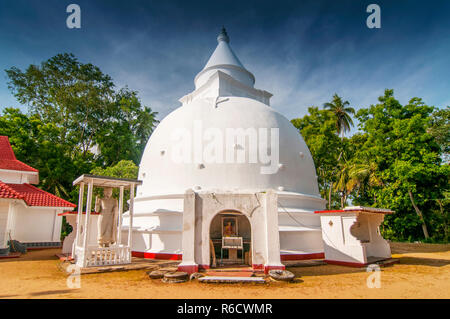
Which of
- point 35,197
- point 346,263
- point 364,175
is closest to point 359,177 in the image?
point 364,175

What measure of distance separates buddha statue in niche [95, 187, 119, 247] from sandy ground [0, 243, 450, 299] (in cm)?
183

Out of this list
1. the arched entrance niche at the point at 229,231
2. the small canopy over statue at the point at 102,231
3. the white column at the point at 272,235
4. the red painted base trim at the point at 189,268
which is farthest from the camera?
the arched entrance niche at the point at 229,231

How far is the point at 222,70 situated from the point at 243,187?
31.1 feet

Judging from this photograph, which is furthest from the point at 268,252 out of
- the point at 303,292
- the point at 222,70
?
the point at 222,70

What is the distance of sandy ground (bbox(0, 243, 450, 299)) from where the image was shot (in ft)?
18.9

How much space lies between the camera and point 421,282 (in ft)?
23.2

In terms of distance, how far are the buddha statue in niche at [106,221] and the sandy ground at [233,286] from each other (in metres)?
Result: 1.83

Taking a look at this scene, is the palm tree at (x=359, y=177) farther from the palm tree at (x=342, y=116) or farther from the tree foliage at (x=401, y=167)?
the palm tree at (x=342, y=116)

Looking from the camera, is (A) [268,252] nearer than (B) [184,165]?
Yes

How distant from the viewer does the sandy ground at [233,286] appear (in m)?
5.75

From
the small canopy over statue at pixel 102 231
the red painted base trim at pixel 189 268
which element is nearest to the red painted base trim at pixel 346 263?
the red painted base trim at pixel 189 268

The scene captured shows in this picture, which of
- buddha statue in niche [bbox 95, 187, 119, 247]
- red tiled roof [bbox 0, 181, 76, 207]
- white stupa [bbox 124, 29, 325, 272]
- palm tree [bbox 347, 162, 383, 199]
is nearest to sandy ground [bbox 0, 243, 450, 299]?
buddha statue in niche [bbox 95, 187, 119, 247]

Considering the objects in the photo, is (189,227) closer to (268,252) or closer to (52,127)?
(268,252)

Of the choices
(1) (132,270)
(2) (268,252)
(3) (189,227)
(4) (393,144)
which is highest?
(4) (393,144)
